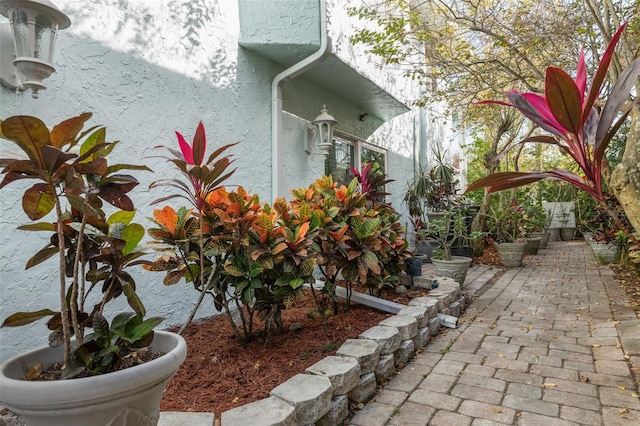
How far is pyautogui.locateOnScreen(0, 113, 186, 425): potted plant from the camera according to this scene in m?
1.06

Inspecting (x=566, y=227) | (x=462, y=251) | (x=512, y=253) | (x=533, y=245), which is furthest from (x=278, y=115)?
(x=566, y=227)

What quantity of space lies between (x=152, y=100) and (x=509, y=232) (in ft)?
21.4

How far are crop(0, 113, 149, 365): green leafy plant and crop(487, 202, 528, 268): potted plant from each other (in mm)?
6243

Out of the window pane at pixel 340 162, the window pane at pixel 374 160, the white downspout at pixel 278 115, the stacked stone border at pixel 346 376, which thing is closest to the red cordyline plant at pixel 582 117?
the stacked stone border at pixel 346 376

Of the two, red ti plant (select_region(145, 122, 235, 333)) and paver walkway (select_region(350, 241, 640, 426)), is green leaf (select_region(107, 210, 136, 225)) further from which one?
paver walkway (select_region(350, 241, 640, 426))

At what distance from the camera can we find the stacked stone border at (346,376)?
1626 mm

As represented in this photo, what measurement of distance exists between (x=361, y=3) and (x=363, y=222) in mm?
3363

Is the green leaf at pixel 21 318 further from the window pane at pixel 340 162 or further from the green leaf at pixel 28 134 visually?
the window pane at pixel 340 162

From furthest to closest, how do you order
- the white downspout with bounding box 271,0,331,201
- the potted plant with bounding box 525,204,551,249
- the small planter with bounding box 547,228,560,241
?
the small planter with bounding box 547,228,560,241
the potted plant with bounding box 525,204,551,249
the white downspout with bounding box 271,0,331,201

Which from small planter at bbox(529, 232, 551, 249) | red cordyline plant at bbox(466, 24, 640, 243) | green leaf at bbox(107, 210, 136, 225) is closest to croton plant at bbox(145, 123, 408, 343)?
green leaf at bbox(107, 210, 136, 225)

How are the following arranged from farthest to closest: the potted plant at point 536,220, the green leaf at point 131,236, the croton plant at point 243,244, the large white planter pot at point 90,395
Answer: the potted plant at point 536,220
the croton plant at point 243,244
the green leaf at point 131,236
the large white planter pot at point 90,395

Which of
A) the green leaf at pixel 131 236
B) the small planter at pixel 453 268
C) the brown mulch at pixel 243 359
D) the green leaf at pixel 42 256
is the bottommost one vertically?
the brown mulch at pixel 243 359

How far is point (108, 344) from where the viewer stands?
1.28 m

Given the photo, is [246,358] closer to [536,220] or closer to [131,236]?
[131,236]
